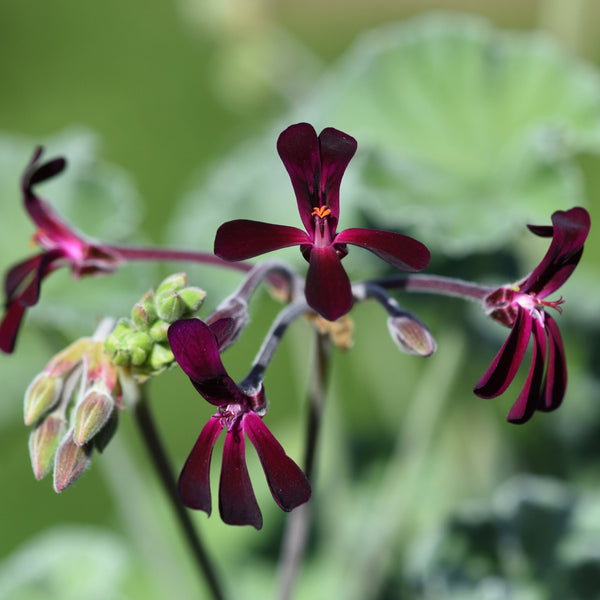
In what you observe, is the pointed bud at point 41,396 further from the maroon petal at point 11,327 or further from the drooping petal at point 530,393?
the drooping petal at point 530,393

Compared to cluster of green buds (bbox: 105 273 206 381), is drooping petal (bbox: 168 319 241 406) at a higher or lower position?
lower

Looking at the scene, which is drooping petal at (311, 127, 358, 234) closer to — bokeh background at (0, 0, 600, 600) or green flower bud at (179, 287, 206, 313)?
green flower bud at (179, 287, 206, 313)

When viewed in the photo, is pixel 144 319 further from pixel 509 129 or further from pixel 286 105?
pixel 286 105

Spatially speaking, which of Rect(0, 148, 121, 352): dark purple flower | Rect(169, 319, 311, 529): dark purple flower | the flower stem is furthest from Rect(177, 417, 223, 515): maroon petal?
Rect(0, 148, 121, 352): dark purple flower

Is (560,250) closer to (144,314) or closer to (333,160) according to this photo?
(333,160)

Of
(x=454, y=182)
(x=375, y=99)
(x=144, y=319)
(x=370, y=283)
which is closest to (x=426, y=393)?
(x=454, y=182)

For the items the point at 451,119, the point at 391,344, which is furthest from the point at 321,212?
the point at 391,344

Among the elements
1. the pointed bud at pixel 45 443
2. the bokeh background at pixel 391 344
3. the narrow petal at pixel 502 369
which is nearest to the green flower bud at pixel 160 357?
the pointed bud at pixel 45 443
